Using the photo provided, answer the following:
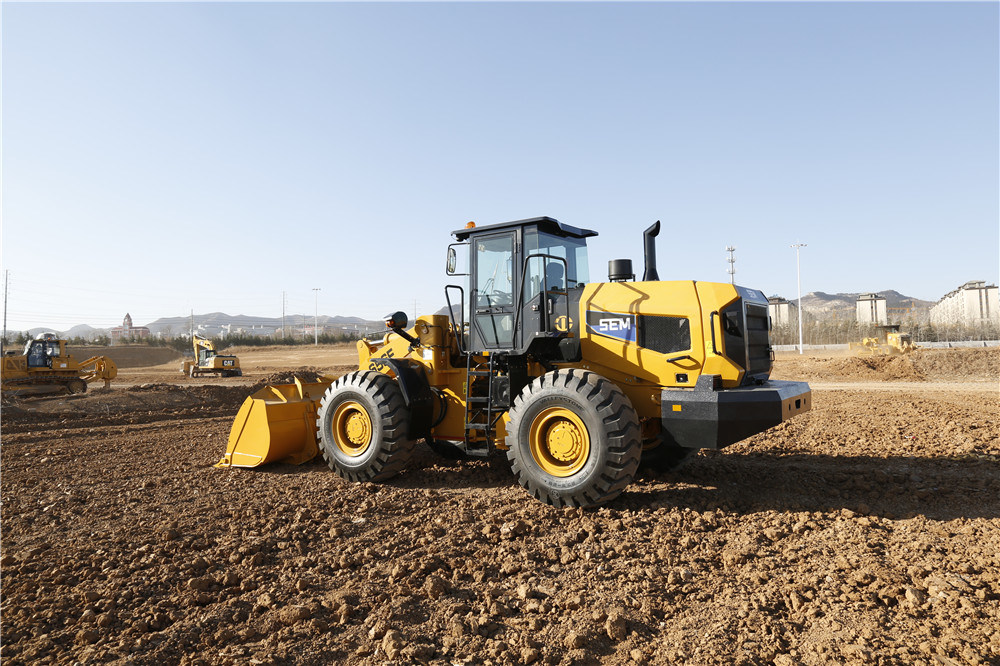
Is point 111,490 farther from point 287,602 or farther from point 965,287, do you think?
point 965,287

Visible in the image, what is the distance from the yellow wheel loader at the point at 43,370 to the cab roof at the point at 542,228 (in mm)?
20284

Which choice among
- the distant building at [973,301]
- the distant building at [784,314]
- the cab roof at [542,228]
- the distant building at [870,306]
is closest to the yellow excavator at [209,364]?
the cab roof at [542,228]

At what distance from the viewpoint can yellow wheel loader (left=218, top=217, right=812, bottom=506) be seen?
5.29m

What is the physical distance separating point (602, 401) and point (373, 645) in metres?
2.75

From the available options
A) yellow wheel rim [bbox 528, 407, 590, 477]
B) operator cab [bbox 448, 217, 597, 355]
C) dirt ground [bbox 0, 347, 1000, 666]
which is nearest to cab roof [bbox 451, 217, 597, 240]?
operator cab [bbox 448, 217, 597, 355]

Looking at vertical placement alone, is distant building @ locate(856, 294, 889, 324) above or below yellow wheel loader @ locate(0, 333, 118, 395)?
above

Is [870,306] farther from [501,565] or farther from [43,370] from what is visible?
[501,565]

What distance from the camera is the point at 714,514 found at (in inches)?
209

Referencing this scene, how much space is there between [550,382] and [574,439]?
1.82 feet

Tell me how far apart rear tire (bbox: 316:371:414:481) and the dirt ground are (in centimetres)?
30

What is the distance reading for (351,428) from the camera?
6.83 m

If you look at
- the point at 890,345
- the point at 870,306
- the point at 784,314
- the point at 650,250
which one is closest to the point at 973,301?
the point at 870,306

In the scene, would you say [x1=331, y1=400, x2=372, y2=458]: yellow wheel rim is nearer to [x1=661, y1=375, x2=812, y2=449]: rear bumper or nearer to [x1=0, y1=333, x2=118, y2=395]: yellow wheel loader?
[x1=661, y1=375, x2=812, y2=449]: rear bumper

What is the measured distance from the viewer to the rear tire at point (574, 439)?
17.0 ft
